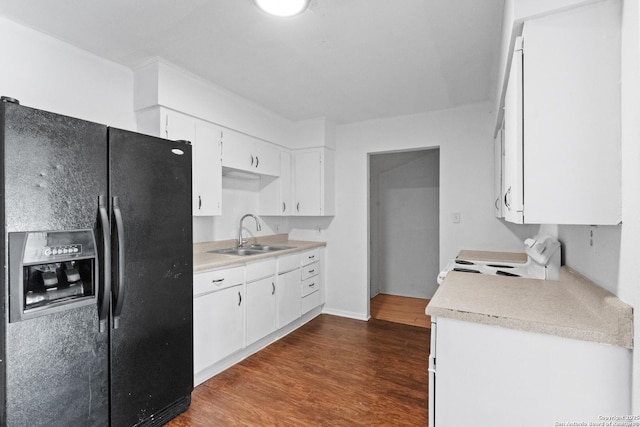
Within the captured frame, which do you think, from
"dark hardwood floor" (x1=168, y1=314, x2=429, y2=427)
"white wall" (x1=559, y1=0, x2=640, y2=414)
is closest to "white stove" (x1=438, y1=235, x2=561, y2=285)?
"white wall" (x1=559, y1=0, x2=640, y2=414)

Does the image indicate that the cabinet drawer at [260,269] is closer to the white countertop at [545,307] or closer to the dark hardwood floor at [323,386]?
the dark hardwood floor at [323,386]

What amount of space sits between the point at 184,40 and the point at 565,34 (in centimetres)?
199

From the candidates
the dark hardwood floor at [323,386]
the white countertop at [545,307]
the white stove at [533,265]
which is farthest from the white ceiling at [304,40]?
the dark hardwood floor at [323,386]

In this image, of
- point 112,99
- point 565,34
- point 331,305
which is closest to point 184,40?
point 112,99

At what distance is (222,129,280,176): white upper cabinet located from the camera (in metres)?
2.83

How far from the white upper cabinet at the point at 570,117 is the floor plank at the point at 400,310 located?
8.89 ft

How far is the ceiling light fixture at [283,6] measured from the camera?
1488mm

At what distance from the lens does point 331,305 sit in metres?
3.86

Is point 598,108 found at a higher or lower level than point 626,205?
higher

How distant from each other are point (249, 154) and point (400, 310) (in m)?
2.75

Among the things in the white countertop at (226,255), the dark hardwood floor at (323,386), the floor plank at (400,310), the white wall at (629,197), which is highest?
the white wall at (629,197)

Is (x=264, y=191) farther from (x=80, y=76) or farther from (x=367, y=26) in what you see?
(x=367, y=26)

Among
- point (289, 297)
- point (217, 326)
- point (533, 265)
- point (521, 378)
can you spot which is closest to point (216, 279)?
point (217, 326)

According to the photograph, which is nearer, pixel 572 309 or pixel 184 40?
pixel 572 309
